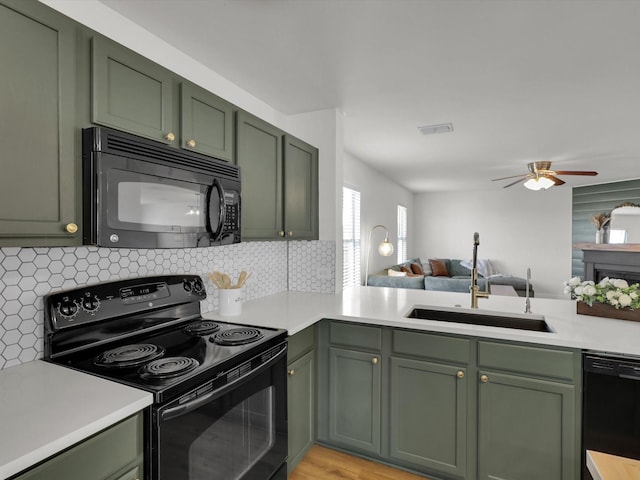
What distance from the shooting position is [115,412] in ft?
3.14

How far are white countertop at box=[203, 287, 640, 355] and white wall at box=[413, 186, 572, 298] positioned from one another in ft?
19.2

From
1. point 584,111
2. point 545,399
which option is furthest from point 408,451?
point 584,111

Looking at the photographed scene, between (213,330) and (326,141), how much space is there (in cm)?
179

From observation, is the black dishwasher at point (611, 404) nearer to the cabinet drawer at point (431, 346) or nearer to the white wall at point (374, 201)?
the cabinet drawer at point (431, 346)

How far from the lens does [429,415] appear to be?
1908mm

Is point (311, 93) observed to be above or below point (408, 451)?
above

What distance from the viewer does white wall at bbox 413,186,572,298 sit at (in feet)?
23.9

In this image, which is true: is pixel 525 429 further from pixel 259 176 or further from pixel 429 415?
pixel 259 176

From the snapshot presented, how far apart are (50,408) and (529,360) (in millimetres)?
1892

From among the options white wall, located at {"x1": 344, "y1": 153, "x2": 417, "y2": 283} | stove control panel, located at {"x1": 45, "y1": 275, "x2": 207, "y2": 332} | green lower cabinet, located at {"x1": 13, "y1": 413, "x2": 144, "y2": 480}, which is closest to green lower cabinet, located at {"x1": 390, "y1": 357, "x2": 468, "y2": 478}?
stove control panel, located at {"x1": 45, "y1": 275, "x2": 207, "y2": 332}

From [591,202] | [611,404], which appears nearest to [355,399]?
[611,404]

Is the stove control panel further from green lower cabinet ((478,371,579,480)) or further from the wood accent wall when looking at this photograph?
the wood accent wall

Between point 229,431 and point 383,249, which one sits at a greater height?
point 383,249

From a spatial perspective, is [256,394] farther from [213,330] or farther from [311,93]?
[311,93]
